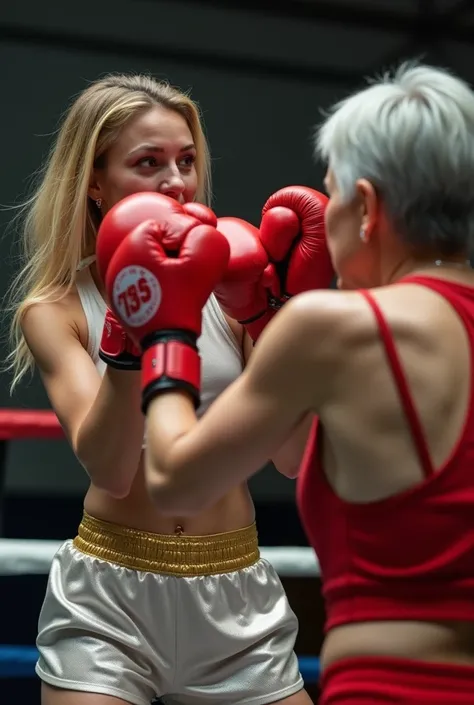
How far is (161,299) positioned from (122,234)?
14 cm

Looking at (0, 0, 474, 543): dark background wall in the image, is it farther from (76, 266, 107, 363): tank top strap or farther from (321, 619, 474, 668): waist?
(321, 619, 474, 668): waist

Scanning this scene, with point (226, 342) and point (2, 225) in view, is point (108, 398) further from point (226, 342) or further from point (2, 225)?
point (2, 225)

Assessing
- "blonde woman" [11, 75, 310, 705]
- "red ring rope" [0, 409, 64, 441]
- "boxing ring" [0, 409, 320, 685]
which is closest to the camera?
"blonde woman" [11, 75, 310, 705]

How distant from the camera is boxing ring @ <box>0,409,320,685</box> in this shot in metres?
2.03

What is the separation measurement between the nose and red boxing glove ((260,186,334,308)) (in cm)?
14

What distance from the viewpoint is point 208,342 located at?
5.11ft

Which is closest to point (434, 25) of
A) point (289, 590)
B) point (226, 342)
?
point (289, 590)

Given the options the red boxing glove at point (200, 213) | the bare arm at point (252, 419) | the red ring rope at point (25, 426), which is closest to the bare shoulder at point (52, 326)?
the red boxing glove at point (200, 213)

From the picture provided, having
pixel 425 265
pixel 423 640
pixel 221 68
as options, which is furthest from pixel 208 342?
pixel 221 68

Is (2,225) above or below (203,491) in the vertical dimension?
below

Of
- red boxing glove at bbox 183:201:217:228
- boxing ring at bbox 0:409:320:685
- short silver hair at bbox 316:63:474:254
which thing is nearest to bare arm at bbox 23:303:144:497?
red boxing glove at bbox 183:201:217:228

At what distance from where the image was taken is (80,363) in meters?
1.44

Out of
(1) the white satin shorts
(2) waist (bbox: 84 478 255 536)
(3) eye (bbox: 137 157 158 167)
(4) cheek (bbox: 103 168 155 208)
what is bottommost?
(1) the white satin shorts

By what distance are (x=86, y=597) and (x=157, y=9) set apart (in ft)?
10.7
